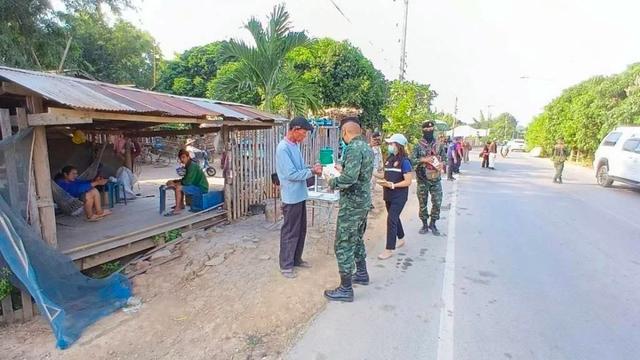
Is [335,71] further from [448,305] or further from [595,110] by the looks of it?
[595,110]

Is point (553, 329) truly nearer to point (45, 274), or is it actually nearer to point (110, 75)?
point (45, 274)

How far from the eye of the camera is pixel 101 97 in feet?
14.8

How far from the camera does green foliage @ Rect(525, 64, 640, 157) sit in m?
18.0

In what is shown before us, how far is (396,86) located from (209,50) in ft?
49.4

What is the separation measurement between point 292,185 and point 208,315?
1.68 meters

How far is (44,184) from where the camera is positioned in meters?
4.24

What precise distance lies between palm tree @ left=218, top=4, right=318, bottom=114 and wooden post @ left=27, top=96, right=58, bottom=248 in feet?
18.2

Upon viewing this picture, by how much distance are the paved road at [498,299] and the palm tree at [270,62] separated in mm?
4442

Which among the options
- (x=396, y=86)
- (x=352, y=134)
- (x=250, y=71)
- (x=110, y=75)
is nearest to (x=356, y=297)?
(x=352, y=134)

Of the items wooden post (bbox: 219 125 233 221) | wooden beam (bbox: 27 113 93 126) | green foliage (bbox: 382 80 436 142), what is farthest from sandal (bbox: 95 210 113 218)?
green foliage (bbox: 382 80 436 142)

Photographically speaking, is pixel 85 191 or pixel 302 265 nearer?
pixel 302 265

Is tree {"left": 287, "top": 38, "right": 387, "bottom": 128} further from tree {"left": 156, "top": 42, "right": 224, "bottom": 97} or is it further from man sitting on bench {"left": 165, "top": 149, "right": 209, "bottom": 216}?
tree {"left": 156, "top": 42, "right": 224, "bottom": 97}

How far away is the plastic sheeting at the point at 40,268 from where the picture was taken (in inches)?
143

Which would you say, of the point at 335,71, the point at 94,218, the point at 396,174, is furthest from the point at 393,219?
the point at 335,71
